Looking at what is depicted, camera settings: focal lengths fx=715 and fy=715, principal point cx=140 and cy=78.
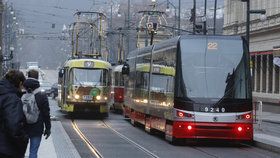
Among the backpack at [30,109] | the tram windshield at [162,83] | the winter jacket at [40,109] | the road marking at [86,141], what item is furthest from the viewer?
the tram windshield at [162,83]

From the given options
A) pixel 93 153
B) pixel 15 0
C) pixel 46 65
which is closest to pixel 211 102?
pixel 93 153

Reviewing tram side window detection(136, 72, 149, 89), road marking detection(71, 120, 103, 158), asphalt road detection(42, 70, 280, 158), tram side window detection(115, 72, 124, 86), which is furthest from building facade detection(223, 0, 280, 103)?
asphalt road detection(42, 70, 280, 158)

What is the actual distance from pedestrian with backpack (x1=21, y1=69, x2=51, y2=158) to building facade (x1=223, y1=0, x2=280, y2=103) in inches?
1572

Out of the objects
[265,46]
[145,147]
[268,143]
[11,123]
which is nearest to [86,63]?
[145,147]

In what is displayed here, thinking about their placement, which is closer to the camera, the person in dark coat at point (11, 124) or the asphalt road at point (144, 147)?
the person in dark coat at point (11, 124)

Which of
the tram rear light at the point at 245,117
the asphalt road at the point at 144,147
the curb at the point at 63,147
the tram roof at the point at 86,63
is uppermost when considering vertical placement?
the tram roof at the point at 86,63

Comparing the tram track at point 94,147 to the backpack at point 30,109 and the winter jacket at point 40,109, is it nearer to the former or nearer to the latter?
the winter jacket at point 40,109

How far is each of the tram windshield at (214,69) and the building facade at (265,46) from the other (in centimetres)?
2960

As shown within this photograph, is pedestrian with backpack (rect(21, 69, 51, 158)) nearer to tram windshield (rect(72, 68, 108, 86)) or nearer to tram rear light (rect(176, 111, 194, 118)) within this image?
tram rear light (rect(176, 111, 194, 118))

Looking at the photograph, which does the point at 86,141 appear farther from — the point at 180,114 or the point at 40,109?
the point at 40,109

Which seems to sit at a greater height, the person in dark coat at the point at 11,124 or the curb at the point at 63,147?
the person in dark coat at the point at 11,124

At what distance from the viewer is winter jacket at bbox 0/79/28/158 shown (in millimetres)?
A: 8469

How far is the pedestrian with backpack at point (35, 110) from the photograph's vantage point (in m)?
11.8

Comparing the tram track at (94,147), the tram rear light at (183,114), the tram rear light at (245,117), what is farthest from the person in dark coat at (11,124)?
the tram rear light at (245,117)
